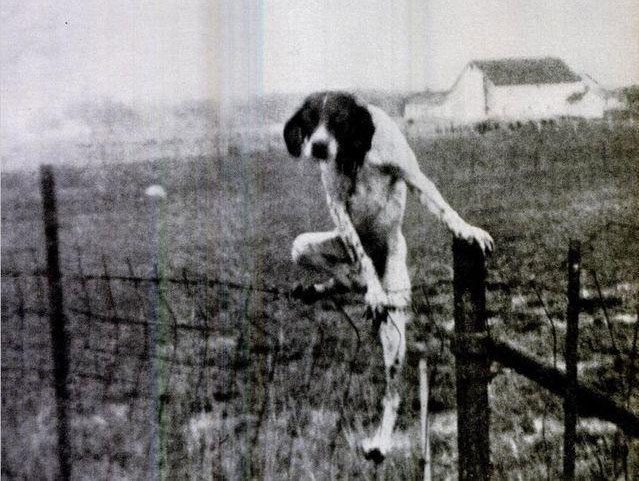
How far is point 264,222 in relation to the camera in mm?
1707

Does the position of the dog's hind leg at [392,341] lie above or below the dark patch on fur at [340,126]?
below

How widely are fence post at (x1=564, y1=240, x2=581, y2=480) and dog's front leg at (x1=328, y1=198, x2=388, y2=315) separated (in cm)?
51

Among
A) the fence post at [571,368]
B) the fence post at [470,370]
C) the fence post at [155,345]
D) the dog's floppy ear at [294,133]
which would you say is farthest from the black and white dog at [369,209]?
the fence post at [155,345]

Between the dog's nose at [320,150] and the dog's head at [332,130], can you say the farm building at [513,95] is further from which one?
the dog's nose at [320,150]

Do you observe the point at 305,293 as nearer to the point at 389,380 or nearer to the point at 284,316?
the point at 284,316

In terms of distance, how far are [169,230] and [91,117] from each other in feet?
1.25

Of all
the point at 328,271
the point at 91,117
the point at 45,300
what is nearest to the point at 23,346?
the point at 45,300

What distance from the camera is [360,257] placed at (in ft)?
5.65

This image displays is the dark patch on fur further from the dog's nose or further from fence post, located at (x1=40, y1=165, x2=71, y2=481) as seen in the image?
fence post, located at (x1=40, y1=165, x2=71, y2=481)

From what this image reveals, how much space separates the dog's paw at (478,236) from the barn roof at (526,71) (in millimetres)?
414

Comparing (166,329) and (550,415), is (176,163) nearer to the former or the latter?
(166,329)

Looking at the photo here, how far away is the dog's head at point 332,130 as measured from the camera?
1694 millimetres

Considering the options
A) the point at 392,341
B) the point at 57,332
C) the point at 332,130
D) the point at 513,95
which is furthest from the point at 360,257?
the point at 57,332

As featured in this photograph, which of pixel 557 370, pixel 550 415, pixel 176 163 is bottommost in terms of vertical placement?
pixel 550 415
